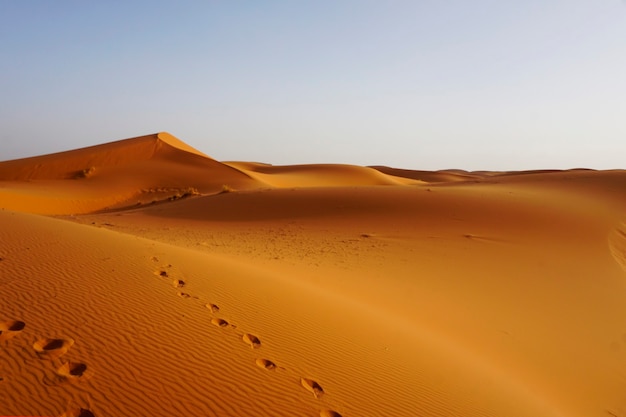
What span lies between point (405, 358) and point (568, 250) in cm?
883

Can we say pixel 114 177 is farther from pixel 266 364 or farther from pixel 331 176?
pixel 266 364

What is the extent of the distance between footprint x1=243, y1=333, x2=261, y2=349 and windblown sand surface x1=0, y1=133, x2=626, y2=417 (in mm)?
25

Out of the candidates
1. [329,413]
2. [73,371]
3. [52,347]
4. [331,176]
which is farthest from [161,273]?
[331,176]

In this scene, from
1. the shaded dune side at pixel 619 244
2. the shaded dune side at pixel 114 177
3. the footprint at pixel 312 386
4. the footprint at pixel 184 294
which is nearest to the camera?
the footprint at pixel 312 386

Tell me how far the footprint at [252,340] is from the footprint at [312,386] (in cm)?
68

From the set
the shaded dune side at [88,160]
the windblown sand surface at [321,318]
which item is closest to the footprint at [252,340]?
the windblown sand surface at [321,318]

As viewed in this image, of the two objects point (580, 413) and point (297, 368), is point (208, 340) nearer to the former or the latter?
point (297, 368)

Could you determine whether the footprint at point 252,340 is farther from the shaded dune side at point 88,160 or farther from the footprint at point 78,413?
the shaded dune side at point 88,160

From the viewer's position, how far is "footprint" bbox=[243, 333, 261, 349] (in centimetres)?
438

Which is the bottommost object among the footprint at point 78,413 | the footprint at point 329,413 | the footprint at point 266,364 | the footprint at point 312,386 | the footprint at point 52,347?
the footprint at point 329,413

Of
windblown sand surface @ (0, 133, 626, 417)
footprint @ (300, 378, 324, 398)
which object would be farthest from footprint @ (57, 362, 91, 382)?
footprint @ (300, 378, 324, 398)

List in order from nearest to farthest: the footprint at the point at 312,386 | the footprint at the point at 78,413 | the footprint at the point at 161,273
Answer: the footprint at the point at 78,413 → the footprint at the point at 312,386 → the footprint at the point at 161,273

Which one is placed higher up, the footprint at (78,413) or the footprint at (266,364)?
the footprint at (78,413)

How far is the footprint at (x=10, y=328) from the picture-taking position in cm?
357
